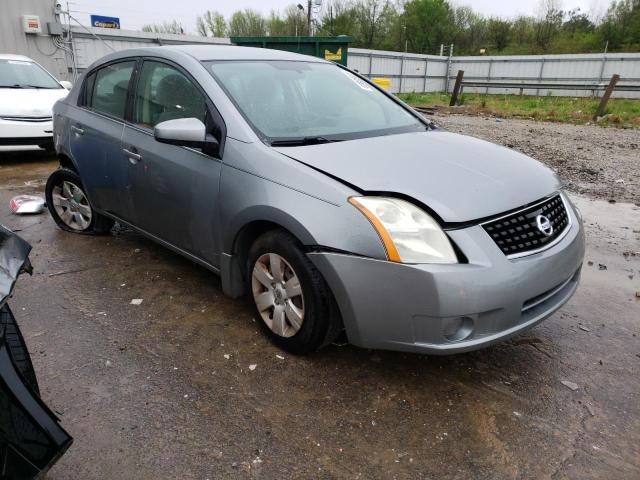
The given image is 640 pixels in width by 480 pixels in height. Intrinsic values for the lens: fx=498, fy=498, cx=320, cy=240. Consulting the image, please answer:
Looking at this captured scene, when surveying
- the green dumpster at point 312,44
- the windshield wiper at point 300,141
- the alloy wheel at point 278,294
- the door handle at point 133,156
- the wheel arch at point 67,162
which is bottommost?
the alloy wheel at point 278,294

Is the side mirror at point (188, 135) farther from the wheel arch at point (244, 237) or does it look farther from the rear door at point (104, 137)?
the rear door at point (104, 137)

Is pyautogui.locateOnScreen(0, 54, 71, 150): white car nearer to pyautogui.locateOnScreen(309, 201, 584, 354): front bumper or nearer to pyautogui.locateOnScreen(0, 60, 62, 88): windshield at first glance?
pyautogui.locateOnScreen(0, 60, 62, 88): windshield

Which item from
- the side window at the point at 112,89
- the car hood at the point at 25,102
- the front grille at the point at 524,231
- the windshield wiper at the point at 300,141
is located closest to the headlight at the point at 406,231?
the front grille at the point at 524,231

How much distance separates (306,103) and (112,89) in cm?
→ 169

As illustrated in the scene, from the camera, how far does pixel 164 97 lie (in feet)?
11.1

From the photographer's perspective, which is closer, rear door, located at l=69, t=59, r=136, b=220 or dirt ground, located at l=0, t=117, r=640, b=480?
dirt ground, located at l=0, t=117, r=640, b=480

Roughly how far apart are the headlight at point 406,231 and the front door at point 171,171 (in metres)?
1.06

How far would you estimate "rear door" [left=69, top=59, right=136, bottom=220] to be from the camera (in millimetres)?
3678

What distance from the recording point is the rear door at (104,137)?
368cm

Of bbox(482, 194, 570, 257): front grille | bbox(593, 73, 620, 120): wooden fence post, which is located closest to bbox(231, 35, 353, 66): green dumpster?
bbox(593, 73, 620, 120): wooden fence post

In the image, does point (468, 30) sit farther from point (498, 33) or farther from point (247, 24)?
point (247, 24)

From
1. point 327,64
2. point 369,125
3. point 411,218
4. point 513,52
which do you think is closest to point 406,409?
point 411,218

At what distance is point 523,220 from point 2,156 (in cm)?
904

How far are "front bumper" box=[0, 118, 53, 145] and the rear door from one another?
13.4 feet
